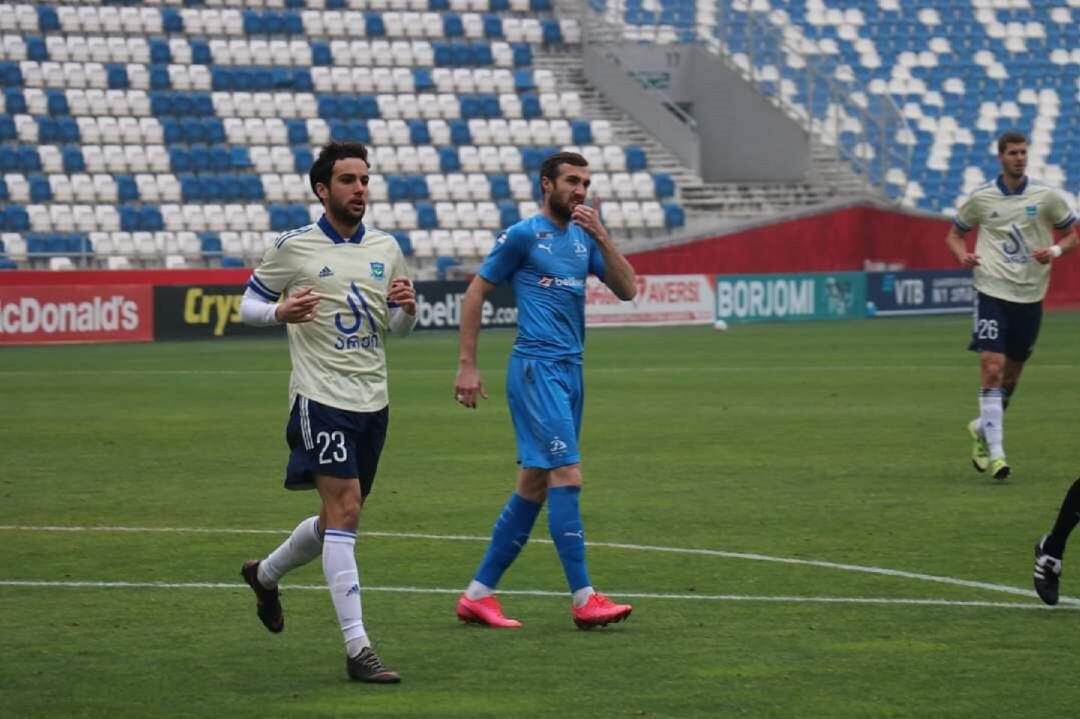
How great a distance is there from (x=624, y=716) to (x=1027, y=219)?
8.84 meters

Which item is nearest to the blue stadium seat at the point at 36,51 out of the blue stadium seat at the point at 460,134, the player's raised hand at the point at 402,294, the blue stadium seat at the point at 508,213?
the blue stadium seat at the point at 460,134

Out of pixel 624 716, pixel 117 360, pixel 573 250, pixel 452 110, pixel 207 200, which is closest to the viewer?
pixel 624 716

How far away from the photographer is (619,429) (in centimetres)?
1881

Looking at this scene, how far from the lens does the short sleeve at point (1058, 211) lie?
14.3 meters

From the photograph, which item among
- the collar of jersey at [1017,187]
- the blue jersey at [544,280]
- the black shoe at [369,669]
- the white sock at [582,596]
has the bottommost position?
the white sock at [582,596]

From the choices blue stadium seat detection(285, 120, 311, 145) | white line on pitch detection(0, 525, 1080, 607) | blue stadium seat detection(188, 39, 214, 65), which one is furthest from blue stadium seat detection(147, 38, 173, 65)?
white line on pitch detection(0, 525, 1080, 607)

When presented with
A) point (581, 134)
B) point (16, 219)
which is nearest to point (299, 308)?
point (16, 219)

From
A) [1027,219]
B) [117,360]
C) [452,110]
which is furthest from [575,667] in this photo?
[452,110]

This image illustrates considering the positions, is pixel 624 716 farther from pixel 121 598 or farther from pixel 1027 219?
pixel 1027 219

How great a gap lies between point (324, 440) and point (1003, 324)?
8.15 metres

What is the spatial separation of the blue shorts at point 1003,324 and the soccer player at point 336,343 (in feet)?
24.7

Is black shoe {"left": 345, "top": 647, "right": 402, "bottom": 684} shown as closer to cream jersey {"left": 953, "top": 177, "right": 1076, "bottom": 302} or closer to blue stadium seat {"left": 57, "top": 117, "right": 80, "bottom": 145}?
cream jersey {"left": 953, "top": 177, "right": 1076, "bottom": 302}

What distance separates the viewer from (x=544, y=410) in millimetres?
8508

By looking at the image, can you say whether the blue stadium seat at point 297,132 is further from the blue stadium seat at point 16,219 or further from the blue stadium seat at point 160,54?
the blue stadium seat at point 16,219
